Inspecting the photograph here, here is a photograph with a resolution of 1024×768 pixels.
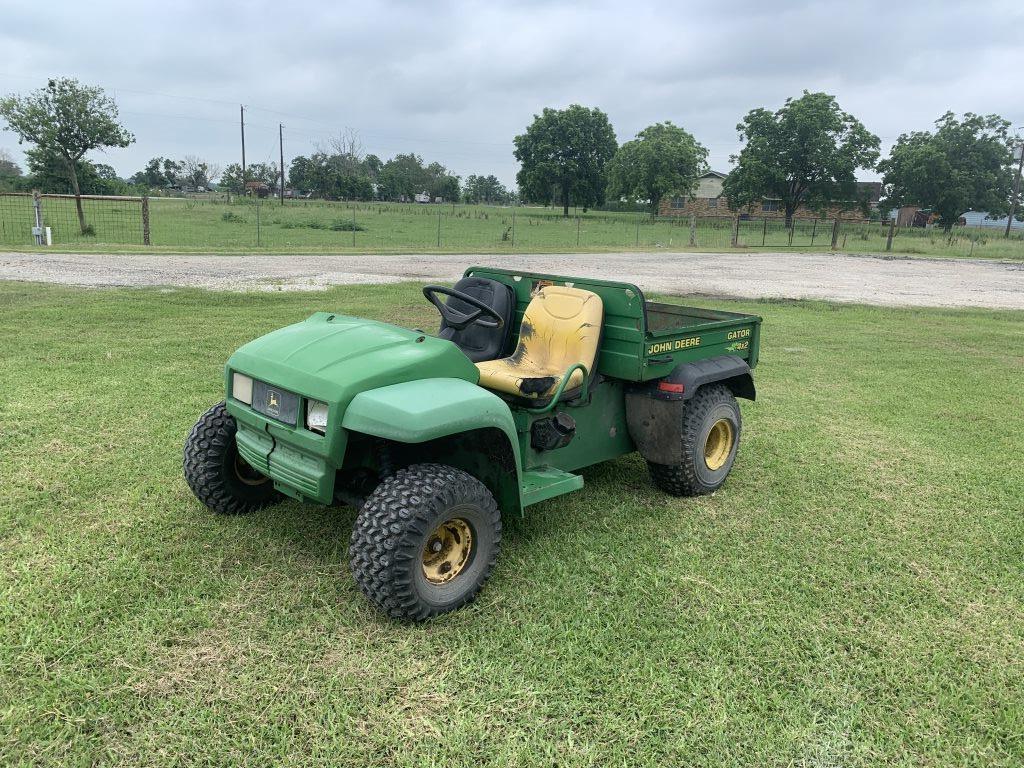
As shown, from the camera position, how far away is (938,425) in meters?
5.62

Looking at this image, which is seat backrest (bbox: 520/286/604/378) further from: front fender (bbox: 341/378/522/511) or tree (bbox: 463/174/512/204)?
tree (bbox: 463/174/512/204)

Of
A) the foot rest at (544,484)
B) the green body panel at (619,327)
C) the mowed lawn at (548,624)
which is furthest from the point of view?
the green body panel at (619,327)

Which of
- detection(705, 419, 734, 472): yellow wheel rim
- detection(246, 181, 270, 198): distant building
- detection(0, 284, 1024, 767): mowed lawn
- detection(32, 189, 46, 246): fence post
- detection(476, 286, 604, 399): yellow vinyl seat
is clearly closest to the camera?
detection(0, 284, 1024, 767): mowed lawn

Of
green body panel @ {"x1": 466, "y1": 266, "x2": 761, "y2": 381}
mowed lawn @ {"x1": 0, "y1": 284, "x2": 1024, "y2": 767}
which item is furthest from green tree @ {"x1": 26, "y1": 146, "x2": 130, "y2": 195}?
green body panel @ {"x1": 466, "y1": 266, "x2": 761, "y2": 381}

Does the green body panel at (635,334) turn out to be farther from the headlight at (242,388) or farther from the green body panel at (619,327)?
the headlight at (242,388)

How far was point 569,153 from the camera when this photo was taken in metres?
76.0

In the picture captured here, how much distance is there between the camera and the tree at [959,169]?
178 feet

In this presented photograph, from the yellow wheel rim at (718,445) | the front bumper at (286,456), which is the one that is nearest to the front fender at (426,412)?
the front bumper at (286,456)

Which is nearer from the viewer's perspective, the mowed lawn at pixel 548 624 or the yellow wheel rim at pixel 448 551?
the mowed lawn at pixel 548 624

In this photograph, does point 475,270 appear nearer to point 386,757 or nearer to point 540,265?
point 386,757

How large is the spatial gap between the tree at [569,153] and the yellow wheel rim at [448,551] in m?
74.5

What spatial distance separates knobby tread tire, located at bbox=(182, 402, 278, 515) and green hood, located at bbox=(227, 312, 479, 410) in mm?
411

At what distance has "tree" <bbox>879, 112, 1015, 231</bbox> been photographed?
5412cm

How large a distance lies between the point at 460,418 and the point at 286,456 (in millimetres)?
720
